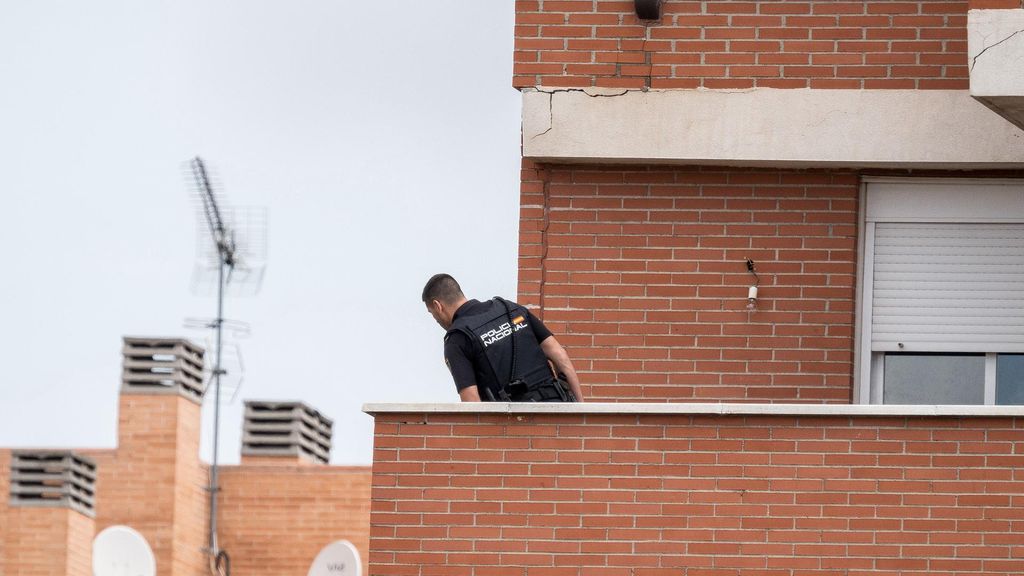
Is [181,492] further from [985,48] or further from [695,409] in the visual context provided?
[985,48]

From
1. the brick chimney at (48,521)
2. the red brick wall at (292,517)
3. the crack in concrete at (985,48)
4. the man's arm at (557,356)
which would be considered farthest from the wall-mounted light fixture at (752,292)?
the red brick wall at (292,517)

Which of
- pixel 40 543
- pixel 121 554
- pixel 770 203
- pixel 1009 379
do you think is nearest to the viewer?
pixel 1009 379

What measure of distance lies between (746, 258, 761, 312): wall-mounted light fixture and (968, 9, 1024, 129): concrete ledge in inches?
80.3

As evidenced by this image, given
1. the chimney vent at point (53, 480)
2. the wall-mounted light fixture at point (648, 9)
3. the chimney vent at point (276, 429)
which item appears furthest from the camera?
the chimney vent at point (276, 429)

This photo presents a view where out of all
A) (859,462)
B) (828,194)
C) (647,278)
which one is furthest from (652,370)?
(859,462)

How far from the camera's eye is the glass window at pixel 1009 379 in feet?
42.8

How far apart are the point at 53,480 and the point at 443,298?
1544cm

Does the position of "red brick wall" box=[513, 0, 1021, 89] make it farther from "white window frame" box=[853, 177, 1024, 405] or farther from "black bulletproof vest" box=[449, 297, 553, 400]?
"black bulletproof vest" box=[449, 297, 553, 400]

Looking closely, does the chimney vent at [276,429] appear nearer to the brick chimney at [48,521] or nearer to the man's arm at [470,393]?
the brick chimney at [48,521]

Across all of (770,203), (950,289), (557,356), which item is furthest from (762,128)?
(557,356)

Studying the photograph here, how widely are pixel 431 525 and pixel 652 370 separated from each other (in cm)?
235

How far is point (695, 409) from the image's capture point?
11.1 m

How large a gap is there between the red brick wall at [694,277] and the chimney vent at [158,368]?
1516 centimetres

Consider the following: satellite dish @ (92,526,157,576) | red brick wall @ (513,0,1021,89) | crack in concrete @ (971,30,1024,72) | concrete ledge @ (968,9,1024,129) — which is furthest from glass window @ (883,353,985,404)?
satellite dish @ (92,526,157,576)
